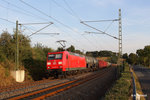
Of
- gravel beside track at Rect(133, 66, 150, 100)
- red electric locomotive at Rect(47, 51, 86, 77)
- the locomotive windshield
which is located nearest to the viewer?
gravel beside track at Rect(133, 66, 150, 100)

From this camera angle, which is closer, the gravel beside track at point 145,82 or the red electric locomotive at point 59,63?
the gravel beside track at point 145,82

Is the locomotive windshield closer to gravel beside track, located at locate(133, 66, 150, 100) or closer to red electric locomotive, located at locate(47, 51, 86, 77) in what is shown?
red electric locomotive, located at locate(47, 51, 86, 77)

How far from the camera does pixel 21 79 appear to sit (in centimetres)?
1848

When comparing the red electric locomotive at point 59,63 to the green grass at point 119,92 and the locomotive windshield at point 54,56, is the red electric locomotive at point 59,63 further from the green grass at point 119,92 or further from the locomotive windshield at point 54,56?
the green grass at point 119,92

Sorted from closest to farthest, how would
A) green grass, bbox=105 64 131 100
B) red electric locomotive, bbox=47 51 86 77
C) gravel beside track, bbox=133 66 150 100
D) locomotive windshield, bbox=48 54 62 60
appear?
green grass, bbox=105 64 131 100, gravel beside track, bbox=133 66 150 100, red electric locomotive, bbox=47 51 86 77, locomotive windshield, bbox=48 54 62 60

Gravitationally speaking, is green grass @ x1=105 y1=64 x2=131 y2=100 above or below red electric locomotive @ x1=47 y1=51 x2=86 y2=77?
below

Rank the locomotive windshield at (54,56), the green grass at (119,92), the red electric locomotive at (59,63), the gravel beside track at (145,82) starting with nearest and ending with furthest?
the green grass at (119,92)
the gravel beside track at (145,82)
the red electric locomotive at (59,63)
the locomotive windshield at (54,56)

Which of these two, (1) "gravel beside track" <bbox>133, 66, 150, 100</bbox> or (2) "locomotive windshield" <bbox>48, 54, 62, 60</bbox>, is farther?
(2) "locomotive windshield" <bbox>48, 54, 62, 60</bbox>

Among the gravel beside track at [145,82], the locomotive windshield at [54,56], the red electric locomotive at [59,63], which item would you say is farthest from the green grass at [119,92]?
the locomotive windshield at [54,56]

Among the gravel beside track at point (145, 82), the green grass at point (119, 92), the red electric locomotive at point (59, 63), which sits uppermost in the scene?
the red electric locomotive at point (59, 63)

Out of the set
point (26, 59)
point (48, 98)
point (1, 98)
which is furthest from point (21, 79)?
point (48, 98)

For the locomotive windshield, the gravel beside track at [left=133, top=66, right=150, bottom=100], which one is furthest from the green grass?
the locomotive windshield

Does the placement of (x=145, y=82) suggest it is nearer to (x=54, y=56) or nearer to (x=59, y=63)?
(x=59, y=63)

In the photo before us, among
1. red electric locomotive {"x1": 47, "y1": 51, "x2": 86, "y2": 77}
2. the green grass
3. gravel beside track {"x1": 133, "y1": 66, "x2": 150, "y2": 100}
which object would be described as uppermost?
red electric locomotive {"x1": 47, "y1": 51, "x2": 86, "y2": 77}
